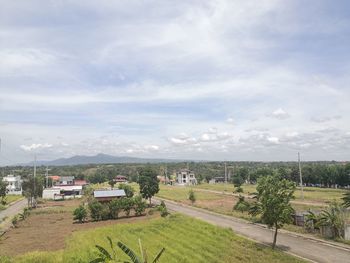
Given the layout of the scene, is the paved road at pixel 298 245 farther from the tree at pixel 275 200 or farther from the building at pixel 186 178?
the building at pixel 186 178

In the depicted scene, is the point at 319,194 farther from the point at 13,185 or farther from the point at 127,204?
the point at 13,185

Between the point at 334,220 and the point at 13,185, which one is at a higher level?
the point at 13,185

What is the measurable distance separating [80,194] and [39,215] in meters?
43.1

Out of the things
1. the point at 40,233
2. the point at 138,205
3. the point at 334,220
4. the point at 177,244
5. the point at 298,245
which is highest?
the point at 334,220

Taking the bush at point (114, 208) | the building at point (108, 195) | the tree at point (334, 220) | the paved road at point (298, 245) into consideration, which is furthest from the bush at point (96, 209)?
the tree at point (334, 220)

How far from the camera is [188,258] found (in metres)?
26.6

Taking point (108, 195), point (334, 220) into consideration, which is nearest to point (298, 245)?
point (334, 220)

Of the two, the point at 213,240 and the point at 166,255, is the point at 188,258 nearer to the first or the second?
the point at 166,255

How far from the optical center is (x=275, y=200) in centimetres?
2862

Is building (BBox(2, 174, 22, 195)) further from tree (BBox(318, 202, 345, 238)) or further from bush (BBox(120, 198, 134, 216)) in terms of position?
tree (BBox(318, 202, 345, 238))

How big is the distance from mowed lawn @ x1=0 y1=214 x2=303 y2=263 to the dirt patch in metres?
3.36

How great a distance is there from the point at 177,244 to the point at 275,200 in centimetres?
921

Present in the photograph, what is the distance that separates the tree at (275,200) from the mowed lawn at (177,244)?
103 inches

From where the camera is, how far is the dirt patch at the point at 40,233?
3409 centimetres
